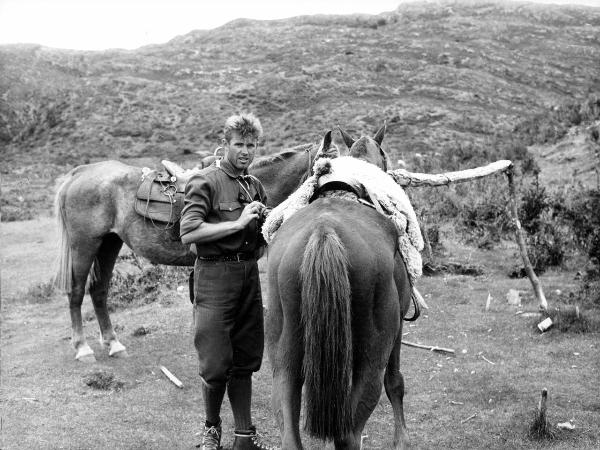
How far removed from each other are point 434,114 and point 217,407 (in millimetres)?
25214

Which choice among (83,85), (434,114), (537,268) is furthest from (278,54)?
(537,268)

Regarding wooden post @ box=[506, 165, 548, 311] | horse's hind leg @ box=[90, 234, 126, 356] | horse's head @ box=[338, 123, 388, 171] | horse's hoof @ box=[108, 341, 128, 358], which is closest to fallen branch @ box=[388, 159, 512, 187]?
horse's head @ box=[338, 123, 388, 171]

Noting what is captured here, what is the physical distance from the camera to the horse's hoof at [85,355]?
6395mm

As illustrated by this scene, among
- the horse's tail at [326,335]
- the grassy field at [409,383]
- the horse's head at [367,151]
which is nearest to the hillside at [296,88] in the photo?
the grassy field at [409,383]

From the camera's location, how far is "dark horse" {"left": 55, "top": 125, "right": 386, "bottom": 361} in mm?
6195

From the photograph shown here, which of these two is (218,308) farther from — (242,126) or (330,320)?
(330,320)

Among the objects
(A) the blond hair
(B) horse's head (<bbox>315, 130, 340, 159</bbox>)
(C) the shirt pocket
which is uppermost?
(A) the blond hair

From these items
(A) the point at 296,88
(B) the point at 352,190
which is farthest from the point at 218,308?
(A) the point at 296,88

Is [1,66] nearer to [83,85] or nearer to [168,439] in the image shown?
[83,85]

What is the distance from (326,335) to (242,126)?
4.86 feet

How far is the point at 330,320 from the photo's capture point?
2.52 m

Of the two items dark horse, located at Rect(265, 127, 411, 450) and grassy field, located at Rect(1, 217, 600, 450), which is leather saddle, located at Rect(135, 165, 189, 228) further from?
dark horse, located at Rect(265, 127, 411, 450)

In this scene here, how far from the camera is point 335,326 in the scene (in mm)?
2531

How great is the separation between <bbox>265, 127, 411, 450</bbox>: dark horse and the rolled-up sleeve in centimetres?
67
